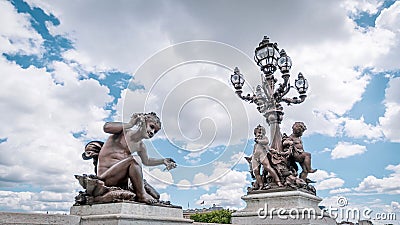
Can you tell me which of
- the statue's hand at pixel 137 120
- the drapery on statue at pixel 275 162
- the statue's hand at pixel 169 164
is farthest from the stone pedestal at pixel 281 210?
the statue's hand at pixel 137 120

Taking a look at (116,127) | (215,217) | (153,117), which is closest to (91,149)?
(116,127)

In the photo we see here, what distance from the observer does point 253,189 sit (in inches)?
503

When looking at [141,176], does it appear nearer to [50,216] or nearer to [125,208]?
[125,208]

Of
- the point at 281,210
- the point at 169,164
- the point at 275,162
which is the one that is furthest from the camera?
the point at 275,162

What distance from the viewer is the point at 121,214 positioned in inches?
245

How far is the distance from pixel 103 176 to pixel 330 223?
8.22m

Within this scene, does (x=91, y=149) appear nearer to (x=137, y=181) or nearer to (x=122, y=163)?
(x=122, y=163)

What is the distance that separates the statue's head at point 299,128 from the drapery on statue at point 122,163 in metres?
6.71

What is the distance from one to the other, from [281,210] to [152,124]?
6.01 meters

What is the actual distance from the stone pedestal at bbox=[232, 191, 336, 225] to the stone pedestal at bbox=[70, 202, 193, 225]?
17.7 ft

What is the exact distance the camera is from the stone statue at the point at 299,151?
12727 mm

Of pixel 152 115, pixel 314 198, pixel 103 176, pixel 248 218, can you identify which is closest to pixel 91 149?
pixel 103 176

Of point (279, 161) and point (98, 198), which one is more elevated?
point (279, 161)

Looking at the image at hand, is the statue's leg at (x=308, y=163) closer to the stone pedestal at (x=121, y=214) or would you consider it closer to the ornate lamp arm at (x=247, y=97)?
the ornate lamp arm at (x=247, y=97)
